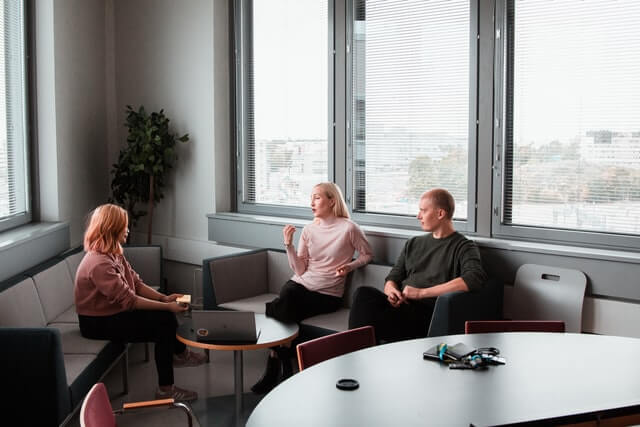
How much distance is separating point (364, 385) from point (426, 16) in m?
3.34

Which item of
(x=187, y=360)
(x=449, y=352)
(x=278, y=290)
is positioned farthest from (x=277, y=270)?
(x=449, y=352)

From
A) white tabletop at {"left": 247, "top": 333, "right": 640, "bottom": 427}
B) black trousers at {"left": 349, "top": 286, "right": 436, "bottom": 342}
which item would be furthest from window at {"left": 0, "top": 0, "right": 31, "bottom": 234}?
white tabletop at {"left": 247, "top": 333, "right": 640, "bottom": 427}

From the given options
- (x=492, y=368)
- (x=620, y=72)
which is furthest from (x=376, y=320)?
(x=620, y=72)

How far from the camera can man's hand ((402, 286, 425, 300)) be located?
4.31 meters

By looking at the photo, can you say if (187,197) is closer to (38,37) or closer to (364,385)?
(38,37)

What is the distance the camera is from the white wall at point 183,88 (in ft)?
20.0

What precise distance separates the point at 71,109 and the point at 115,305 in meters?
2.22

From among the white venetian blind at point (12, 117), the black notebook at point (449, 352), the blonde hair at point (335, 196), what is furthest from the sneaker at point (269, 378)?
the white venetian blind at point (12, 117)

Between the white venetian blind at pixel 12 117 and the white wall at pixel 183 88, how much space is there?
131 centimetres

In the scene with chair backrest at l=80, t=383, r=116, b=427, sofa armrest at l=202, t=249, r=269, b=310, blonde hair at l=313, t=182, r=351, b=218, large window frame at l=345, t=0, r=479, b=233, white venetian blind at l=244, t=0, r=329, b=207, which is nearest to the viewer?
chair backrest at l=80, t=383, r=116, b=427

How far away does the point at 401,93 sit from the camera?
17.0 ft

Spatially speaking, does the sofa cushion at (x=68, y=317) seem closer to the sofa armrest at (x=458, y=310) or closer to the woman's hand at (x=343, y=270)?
the woman's hand at (x=343, y=270)

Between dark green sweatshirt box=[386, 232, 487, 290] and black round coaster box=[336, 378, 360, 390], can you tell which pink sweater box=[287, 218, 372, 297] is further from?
black round coaster box=[336, 378, 360, 390]

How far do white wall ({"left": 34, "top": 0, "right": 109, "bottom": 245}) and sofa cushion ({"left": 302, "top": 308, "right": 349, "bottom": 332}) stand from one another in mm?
2342
